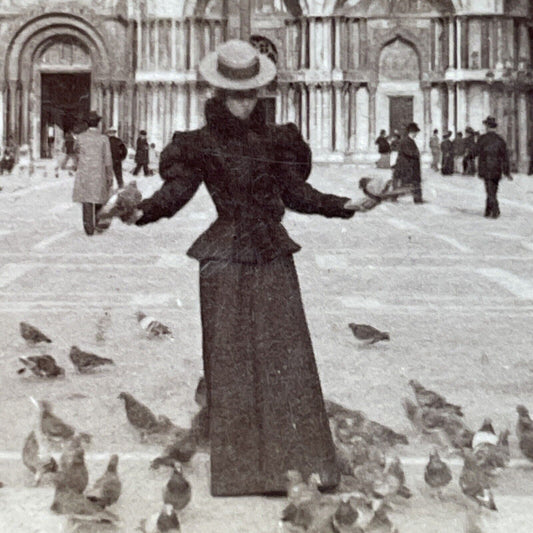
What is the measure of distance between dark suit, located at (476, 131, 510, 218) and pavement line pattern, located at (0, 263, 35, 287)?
838 centimetres

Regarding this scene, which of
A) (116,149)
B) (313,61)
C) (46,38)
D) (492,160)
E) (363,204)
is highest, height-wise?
(46,38)

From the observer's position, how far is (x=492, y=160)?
15898mm

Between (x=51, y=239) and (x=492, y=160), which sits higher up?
(x=492, y=160)

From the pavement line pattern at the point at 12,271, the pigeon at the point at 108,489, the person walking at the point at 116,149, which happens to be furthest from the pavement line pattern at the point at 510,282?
the person walking at the point at 116,149

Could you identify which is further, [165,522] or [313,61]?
[313,61]

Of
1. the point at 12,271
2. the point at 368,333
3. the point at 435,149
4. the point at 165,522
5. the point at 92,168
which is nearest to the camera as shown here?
the point at 165,522

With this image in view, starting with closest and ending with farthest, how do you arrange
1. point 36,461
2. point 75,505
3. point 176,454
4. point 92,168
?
point 75,505 < point 36,461 < point 176,454 < point 92,168

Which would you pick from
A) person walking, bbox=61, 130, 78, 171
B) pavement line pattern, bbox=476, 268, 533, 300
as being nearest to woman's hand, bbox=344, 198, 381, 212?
pavement line pattern, bbox=476, 268, 533, 300

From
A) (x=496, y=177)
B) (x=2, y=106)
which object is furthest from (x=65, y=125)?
(x=496, y=177)

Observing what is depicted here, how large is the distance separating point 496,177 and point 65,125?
22631 millimetres

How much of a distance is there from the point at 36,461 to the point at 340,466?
1.24 metres

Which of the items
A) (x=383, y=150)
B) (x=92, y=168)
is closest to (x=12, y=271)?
(x=92, y=168)

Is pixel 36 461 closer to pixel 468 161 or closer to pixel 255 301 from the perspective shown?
pixel 255 301

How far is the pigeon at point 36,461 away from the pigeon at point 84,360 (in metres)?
1.73
